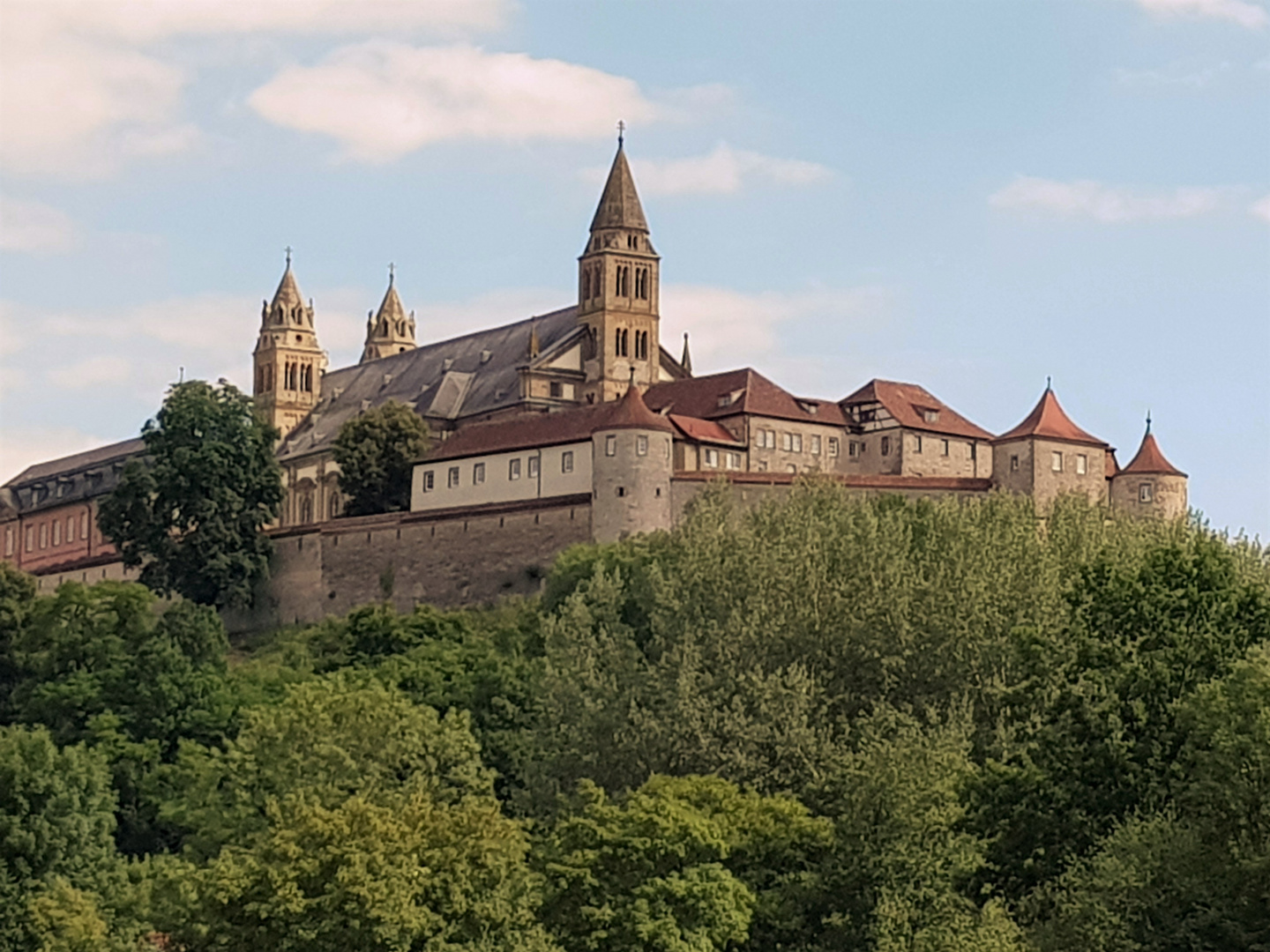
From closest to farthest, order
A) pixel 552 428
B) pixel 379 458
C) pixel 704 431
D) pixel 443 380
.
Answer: pixel 552 428 → pixel 704 431 → pixel 379 458 → pixel 443 380

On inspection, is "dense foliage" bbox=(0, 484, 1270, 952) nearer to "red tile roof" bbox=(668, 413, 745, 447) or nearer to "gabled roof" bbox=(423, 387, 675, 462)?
"gabled roof" bbox=(423, 387, 675, 462)

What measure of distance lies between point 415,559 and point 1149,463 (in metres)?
23.7

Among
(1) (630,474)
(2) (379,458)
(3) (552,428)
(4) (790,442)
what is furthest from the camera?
(2) (379,458)

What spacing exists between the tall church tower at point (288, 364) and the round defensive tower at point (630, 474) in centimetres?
4590

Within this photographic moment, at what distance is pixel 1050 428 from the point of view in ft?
309

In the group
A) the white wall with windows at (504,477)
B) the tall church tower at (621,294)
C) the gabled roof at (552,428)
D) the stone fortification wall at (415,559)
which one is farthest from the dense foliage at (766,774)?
the tall church tower at (621,294)

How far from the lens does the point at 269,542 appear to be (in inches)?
3971

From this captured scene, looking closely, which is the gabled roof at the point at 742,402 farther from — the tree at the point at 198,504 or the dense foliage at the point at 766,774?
the dense foliage at the point at 766,774

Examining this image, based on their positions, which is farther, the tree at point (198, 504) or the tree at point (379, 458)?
the tree at point (379, 458)

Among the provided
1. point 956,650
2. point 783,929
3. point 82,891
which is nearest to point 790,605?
point 956,650

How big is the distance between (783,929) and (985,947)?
6.49m

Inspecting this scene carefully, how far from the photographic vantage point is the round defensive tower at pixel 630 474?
89.8m

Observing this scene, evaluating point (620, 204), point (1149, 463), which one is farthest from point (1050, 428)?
point (620, 204)

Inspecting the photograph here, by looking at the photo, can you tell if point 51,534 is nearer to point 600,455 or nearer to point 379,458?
point 379,458
